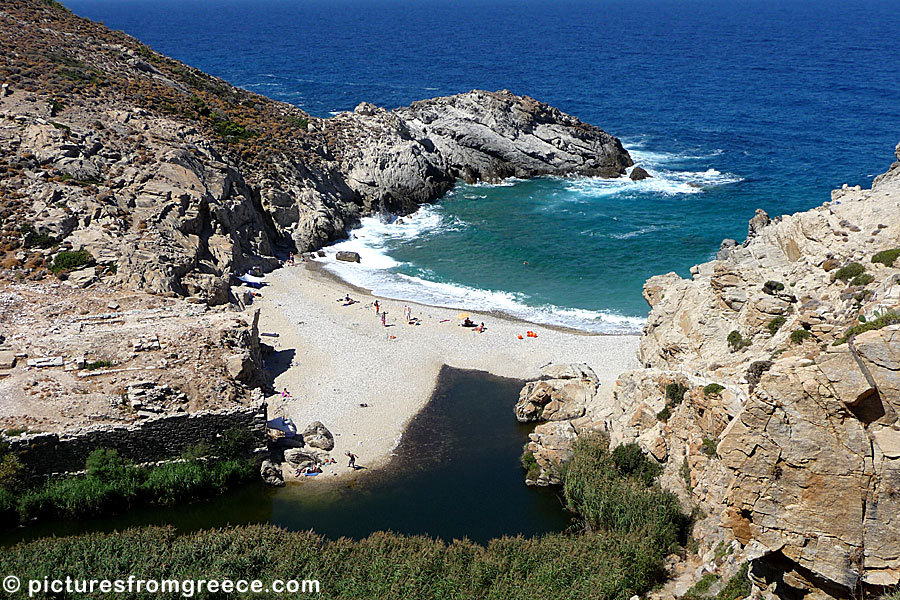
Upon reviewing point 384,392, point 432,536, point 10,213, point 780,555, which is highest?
point 10,213

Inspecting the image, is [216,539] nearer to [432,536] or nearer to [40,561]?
[40,561]

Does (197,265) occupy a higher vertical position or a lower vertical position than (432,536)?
higher

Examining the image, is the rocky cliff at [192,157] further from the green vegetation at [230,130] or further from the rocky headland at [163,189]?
the green vegetation at [230,130]

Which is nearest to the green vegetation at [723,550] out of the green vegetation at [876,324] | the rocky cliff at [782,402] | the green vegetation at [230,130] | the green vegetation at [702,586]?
the rocky cliff at [782,402]

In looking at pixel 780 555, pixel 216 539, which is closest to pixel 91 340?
pixel 216 539

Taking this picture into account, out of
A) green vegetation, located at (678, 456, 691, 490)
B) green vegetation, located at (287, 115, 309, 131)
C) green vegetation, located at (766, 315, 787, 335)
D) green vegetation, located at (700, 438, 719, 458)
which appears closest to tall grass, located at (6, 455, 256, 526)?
green vegetation, located at (678, 456, 691, 490)

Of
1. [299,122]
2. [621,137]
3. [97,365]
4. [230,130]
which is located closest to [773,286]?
[97,365]

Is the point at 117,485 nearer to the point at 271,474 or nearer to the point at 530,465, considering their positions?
the point at 271,474
